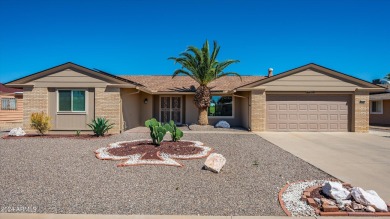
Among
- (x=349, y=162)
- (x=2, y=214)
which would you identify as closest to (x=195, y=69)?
(x=349, y=162)

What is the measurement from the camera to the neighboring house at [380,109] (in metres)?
21.8

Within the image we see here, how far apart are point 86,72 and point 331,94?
1450cm

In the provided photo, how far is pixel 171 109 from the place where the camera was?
63.0 feet

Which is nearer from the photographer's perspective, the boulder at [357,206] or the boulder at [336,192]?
the boulder at [357,206]

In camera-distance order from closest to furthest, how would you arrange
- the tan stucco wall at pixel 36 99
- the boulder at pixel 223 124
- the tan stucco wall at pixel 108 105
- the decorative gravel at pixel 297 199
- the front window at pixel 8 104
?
1. the decorative gravel at pixel 297 199
2. the tan stucco wall at pixel 108 105
3. the tan stucco wall at pixel 36 99
4. the boulder at pixel 223 124
5. the front window at pixel 8 104

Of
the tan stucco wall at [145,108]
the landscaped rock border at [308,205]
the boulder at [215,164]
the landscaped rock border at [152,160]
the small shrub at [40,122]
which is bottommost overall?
the landscaped rock border at [308,205]

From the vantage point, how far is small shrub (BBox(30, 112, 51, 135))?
1266cm

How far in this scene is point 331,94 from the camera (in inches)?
614

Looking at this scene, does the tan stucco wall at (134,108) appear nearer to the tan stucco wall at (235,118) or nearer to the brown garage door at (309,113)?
the tan stucco wall at (235,118)

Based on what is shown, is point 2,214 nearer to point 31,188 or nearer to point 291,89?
point 31,188

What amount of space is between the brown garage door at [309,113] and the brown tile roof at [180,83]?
4143 mm

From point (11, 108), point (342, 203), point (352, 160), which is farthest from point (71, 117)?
point (342, 203)

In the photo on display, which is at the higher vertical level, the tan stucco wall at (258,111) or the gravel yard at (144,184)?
the tan stucco wall at (258,111)

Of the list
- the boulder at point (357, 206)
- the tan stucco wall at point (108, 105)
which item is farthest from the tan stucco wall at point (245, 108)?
the boulder at point (357, 206)
